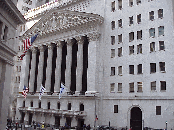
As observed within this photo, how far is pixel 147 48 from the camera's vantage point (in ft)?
147

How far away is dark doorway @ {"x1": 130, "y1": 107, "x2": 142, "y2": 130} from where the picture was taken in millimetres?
43975

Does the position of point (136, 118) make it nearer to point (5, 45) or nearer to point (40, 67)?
point (5, 45)

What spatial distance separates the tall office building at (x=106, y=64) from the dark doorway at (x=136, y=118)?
A: 4cm

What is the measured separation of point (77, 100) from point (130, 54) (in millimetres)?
16108

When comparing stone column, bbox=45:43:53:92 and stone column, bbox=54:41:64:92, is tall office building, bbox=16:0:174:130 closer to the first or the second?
stone column, bbox=45:43:53:92

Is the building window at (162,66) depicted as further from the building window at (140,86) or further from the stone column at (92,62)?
the stone column at (92,62)

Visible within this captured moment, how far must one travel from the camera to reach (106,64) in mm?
50438

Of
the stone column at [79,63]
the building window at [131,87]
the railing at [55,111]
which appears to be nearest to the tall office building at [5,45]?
the railing at [55,111]

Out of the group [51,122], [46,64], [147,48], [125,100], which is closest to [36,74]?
[46,64]

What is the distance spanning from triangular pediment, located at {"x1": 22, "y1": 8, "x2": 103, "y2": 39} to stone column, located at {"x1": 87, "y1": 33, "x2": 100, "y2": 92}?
3.94 metres

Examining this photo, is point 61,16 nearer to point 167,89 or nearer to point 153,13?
point 153,13

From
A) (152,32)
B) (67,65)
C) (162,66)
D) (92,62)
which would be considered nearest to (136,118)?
(162,66)

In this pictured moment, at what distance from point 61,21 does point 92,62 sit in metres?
15.9

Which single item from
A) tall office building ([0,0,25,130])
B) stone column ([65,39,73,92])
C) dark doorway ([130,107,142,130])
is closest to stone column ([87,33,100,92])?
stone column ([65,39,73,92])
